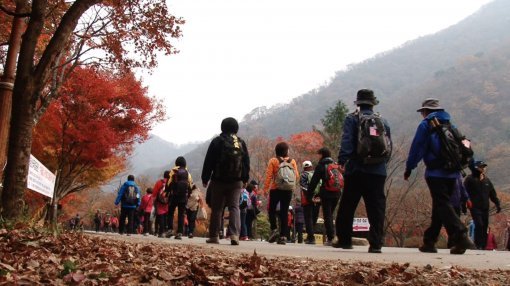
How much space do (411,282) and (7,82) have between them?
6.08 metres

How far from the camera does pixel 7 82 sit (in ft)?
22.7

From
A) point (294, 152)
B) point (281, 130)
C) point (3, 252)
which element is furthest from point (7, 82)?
point (281, 130)

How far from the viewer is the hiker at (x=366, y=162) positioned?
19.3ft

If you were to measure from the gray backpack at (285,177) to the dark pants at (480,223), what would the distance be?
4.33 metres

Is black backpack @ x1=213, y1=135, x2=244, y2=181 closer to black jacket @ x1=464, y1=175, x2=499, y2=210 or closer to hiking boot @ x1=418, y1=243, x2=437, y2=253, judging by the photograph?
hiking boot @ x1=418, y1=243, x2=437, y2=253

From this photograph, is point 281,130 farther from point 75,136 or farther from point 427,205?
point 75,136

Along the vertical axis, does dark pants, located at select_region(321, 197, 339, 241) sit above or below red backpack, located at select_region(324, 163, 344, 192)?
below

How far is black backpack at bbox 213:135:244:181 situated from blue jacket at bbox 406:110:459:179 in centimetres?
245

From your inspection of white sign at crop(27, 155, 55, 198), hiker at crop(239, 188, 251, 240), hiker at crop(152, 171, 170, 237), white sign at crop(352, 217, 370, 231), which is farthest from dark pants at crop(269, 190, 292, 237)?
white sign at crop(352, 217, 370, 231)

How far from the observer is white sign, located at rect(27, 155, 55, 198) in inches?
262

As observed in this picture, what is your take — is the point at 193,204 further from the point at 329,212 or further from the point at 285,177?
the point at 329,212

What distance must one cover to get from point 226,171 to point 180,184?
3.76 m

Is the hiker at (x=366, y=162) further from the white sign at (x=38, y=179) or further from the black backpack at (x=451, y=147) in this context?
the white sign at (x=38, y=179)

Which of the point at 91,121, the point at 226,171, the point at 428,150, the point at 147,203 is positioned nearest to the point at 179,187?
the point at 226,171
